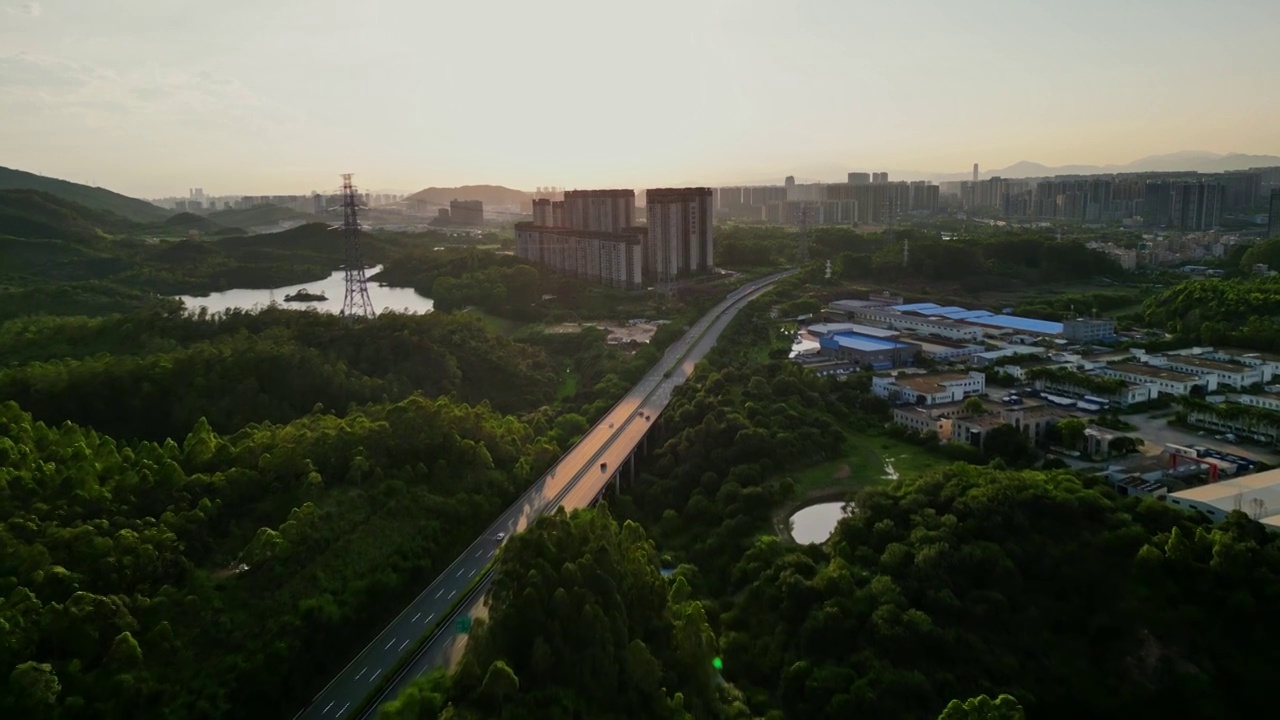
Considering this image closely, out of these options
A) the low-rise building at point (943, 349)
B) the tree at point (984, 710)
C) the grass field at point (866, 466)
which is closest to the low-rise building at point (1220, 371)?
the low-rise building at point (943, 349)

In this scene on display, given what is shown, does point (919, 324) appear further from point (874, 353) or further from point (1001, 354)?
point (874, 353)

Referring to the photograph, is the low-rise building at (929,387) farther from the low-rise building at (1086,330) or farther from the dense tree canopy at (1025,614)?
the low-rise building at (1086,330)

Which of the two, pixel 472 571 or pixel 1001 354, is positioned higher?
pixel 1001 354

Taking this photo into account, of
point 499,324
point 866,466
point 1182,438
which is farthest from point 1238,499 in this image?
point 499,324

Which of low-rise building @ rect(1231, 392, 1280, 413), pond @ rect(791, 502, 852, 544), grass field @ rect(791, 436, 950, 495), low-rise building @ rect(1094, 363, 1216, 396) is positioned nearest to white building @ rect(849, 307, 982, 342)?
low-rise building @ rect(1094, 363, 1216, 396)

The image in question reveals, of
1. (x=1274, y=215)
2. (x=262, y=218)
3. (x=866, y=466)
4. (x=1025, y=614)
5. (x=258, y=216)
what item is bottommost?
(x=1025, y=614)

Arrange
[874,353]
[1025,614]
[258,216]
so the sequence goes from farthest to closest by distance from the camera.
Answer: [258,216], [874,353], [1025,614]

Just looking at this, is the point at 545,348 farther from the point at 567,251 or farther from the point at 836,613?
the point at 836,613

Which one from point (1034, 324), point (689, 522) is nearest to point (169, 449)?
point (689, 522)
